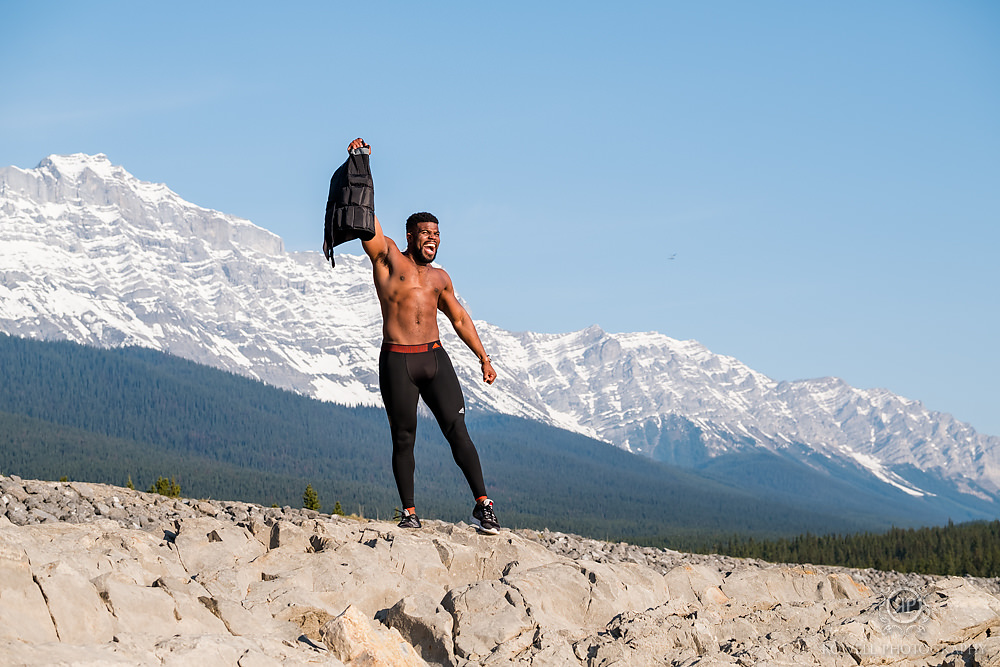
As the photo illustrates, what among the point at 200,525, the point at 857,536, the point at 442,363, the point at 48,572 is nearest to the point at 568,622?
the point at 442,363

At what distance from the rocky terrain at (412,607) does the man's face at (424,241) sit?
343 cm

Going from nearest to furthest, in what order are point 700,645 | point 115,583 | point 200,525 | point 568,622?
point 115,583
point 700,645
point 568,622
point 200,525

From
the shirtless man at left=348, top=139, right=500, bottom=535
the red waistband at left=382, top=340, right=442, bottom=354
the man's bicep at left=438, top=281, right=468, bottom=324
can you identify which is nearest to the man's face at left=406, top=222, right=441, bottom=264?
the shirtless man at left=348, top=139, right=500, bottom=535

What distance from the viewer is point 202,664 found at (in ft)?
22.1

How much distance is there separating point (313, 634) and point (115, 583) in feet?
6.03

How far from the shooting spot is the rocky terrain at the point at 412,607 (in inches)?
281

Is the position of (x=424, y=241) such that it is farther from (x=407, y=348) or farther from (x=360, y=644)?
(x=360, y=644)

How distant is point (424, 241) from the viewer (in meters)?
12.6

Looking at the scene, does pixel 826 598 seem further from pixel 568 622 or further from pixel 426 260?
pixel 426 260

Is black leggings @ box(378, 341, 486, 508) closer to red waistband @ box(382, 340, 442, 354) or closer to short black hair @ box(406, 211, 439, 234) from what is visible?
red waistband @ box(382, 340, 442, 354)

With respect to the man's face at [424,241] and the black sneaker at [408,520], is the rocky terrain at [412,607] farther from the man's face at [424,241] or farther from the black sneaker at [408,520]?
the man's face at [424,241]

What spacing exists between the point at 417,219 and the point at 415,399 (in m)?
2.23

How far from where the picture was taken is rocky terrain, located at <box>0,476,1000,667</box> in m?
7.14

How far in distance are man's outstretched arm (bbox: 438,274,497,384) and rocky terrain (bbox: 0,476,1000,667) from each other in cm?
221
